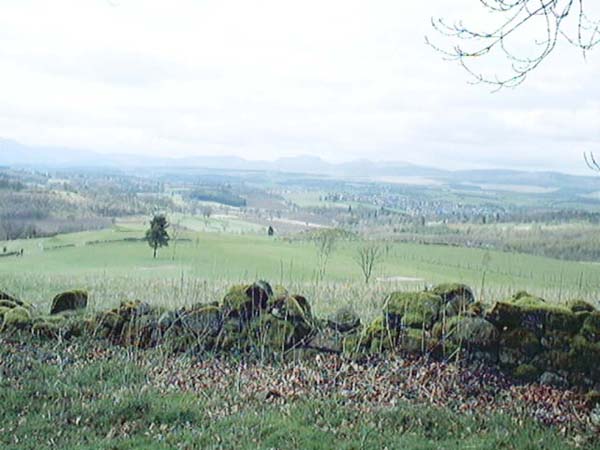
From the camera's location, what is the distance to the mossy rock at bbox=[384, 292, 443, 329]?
949cm

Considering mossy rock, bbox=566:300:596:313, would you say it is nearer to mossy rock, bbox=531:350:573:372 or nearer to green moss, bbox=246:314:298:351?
mossy rock, bbox=531:350:573:372

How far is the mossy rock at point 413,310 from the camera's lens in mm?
9492

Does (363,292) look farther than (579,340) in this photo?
Yes

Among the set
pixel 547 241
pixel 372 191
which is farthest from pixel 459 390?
pixel 372 191

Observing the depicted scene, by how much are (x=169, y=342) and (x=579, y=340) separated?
20.1 feet

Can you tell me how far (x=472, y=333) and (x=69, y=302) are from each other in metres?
7.24

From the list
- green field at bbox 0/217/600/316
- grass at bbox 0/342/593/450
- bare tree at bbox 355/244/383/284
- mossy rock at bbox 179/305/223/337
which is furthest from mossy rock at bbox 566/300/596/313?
bare tree at bbox 355/244/383/284

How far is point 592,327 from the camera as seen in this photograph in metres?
8.52

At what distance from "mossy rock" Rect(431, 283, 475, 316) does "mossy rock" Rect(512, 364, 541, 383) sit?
50.8 inches

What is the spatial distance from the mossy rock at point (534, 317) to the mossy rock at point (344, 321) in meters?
2.31

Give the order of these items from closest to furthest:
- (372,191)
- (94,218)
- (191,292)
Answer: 1. (191,292)
2. (94,218)
3. (372,191)

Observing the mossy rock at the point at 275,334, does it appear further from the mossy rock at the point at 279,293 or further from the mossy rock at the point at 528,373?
the mossy rock at the point at 528,373

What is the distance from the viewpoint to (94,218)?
64.6 meters

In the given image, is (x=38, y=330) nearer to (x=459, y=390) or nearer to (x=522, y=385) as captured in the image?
(x=459, y=390)
